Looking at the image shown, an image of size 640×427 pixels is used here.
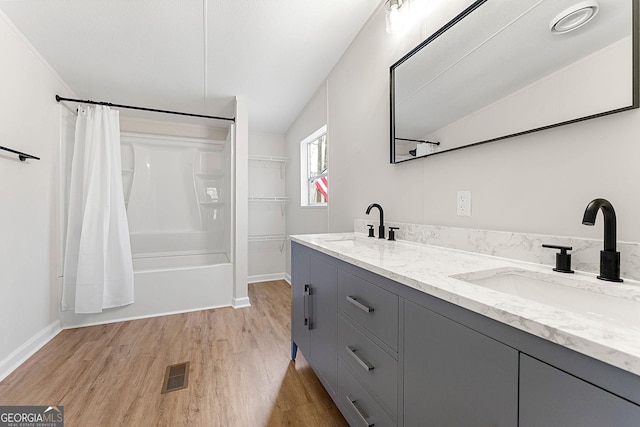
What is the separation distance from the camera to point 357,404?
112cm

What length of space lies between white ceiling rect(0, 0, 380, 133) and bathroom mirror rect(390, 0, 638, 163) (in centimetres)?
82

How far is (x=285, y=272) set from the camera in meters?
4.04

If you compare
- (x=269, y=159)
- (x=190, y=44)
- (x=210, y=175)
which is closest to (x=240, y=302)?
(x=210, y=175)

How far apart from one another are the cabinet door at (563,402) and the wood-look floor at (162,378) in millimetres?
1106

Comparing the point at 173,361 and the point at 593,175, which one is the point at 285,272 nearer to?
the point at 173,361

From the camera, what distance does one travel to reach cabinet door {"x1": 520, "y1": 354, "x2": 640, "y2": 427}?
0.40 meters

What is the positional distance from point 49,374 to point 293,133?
3.19 metres

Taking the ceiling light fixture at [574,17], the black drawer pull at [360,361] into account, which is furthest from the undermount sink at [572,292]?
the ceiling light fixture at [574,17]

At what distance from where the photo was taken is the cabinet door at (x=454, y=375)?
1.85 feet

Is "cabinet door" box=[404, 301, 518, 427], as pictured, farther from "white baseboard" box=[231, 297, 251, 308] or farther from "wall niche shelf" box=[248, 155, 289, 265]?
"wall niche shelf" box=[248, 155, 289, 265]

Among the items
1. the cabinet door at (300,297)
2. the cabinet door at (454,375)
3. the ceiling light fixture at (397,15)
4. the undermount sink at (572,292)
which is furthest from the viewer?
the cabinet door at (300,297)

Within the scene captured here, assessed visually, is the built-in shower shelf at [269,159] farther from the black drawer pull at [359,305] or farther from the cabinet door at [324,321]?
the black drawer pull at [359,305]

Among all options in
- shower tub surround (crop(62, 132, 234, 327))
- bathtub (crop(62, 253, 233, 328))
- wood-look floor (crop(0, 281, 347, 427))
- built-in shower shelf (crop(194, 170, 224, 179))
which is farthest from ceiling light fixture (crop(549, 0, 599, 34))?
built-in shower shelf (crop(194, 170, 224, 179))

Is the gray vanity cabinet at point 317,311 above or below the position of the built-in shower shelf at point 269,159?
below
